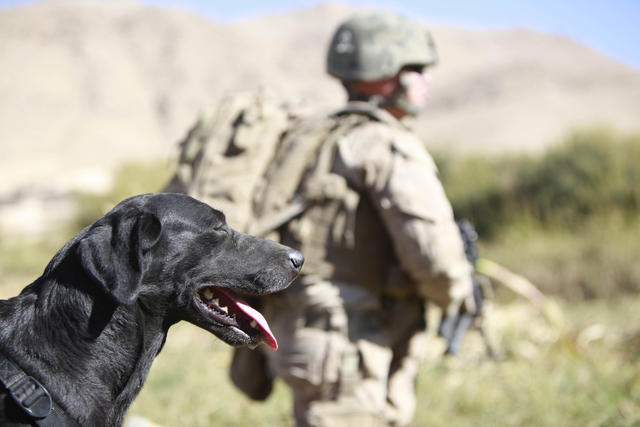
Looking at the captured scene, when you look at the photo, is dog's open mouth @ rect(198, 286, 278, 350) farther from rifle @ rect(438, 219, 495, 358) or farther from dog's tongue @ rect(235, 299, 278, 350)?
rifle @ rect(438, 219, 495, 358)

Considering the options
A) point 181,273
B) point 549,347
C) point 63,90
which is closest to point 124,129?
point 63,90

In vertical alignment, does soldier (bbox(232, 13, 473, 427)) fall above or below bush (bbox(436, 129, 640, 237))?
above

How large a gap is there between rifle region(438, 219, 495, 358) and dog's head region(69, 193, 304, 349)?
1681 millimetres

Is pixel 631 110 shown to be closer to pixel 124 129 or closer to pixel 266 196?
pixel 124 129

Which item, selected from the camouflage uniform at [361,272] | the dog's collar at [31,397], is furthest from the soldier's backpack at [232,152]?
the dog's collar at [31,397]

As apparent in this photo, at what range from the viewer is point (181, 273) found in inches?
86.7

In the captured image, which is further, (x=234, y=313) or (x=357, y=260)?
(x=357, y=260)

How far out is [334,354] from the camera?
10.9 ft

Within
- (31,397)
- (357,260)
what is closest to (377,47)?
(357,260)

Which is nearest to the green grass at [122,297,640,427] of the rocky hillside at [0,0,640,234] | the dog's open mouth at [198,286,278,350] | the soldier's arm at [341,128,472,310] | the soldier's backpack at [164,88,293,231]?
the soldier's arm at [341,128,472,310]

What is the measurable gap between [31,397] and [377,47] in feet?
8.35

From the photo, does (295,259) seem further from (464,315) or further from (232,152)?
(464,315)

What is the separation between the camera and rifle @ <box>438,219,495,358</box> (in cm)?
384

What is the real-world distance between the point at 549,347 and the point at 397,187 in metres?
3.84
